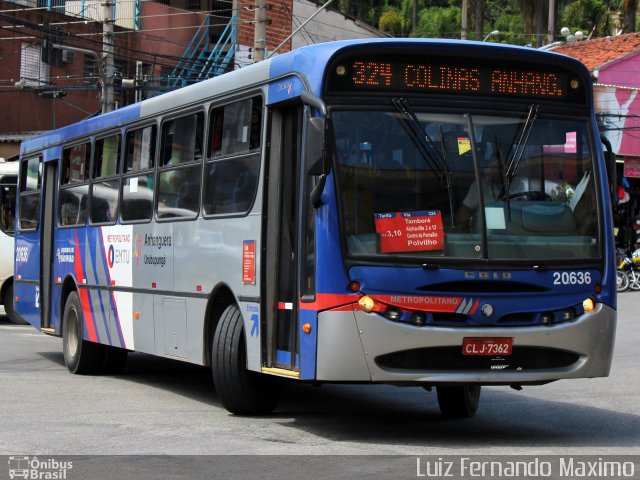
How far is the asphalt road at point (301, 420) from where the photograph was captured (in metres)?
9.15

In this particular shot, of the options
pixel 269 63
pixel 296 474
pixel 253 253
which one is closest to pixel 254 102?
pixel 269 63

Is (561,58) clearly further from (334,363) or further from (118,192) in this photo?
(118,192)

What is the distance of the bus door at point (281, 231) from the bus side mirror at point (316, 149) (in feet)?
2.18

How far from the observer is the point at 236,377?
10.6 meters

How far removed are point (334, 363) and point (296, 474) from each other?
4.44 feet

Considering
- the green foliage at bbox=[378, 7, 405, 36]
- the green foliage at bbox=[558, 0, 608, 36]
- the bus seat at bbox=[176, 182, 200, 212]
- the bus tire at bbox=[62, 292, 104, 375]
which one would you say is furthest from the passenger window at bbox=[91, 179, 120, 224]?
the green foliage at bbox=[378, 7, 405, 36]

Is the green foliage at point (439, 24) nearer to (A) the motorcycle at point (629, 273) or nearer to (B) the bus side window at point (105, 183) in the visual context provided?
(A) the motorcycle at point (629, 273)

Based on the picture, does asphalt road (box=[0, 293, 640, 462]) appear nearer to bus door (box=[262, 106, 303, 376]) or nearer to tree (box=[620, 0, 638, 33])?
bus door (box=[262, 106, 303, 376])

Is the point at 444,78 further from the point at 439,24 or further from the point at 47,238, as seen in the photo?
the point at 439,24

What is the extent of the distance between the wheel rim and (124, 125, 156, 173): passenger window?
2.51 meters

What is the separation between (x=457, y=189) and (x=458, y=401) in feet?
8.30

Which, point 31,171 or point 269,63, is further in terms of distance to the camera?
point 31,171

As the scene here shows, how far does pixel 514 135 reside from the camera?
9680 mm

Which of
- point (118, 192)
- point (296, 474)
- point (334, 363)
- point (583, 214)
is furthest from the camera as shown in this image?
point (118, 192)
